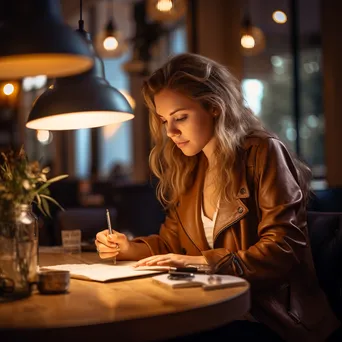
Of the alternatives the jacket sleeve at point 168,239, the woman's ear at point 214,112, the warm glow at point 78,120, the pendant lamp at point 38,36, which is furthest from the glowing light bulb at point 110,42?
the pendant lamp at point 38,36

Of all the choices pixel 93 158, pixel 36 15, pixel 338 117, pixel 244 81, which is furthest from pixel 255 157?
pixel 93 158

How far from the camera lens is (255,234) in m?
Result: 2.42

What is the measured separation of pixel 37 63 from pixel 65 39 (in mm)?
349

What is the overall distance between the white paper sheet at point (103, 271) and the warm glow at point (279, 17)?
5.17m

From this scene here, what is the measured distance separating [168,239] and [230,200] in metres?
0.45

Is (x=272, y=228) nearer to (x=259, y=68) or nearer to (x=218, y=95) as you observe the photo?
(x=218, y=95)

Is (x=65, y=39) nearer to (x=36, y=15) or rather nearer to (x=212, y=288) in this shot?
(x=36, y=15)

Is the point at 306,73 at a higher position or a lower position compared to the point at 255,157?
higher

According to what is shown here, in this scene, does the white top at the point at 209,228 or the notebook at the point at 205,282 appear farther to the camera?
the white top at the point at 209,228

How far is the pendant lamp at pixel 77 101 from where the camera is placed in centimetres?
253

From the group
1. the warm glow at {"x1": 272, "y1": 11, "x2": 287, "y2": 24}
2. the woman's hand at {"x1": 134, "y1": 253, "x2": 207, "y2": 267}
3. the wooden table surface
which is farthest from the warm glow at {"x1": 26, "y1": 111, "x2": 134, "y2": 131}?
the warm glow at {"x1": 272, "y1": 11, "x2": 287, "y2": 24}

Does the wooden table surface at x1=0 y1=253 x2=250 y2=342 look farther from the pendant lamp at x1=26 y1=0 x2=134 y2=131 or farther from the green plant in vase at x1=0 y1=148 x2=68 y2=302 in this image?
the pendant lamp at x1=26 y1=0 x2=134 y2=131

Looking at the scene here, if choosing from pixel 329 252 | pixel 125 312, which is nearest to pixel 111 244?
pixel 329 252

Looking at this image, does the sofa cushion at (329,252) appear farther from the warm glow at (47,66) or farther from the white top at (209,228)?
the warm glow at (47,66)
